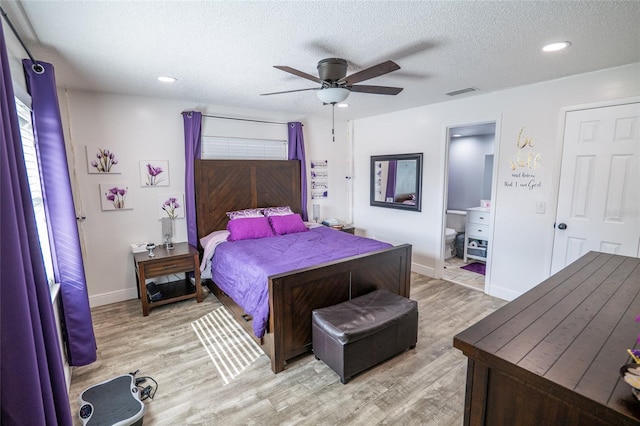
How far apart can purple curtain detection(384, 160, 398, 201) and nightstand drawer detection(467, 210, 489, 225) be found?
1369 mm

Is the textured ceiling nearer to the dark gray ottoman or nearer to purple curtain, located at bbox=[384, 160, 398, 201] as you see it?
purple curtain, located at bbox=[384, 160, 398, 201]

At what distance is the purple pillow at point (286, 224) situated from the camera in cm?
402

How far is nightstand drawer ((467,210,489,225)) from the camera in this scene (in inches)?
186

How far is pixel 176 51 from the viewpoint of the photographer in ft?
7.42

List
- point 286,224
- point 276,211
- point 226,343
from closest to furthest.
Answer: point 226,343 < point 286,224 < point 276,211

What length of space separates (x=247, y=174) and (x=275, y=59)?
207 cm

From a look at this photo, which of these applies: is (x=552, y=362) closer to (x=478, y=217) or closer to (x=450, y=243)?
(x=478, y=217)

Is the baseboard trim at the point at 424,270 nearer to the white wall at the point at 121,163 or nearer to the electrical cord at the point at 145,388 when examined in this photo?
the white wall at the point at 121,163

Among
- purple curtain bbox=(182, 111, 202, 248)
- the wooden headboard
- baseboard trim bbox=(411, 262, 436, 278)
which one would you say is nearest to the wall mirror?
baseboard trim bbox=(411, 262, 436, 278)

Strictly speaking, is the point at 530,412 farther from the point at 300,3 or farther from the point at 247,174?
the point at 247,174

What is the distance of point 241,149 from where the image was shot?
4.24 meters

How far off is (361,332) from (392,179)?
9.99 feet

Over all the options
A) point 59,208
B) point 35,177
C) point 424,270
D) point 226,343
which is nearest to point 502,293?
point 424,270

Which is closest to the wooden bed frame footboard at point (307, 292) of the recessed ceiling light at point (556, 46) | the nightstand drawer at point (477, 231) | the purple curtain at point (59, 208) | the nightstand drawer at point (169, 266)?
the purple curtain at point (59, 208)
